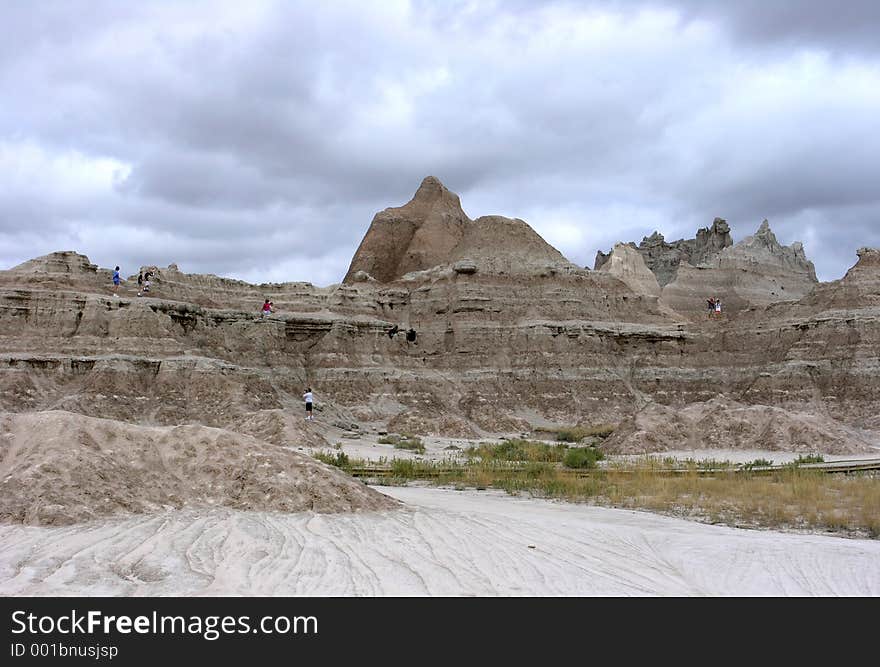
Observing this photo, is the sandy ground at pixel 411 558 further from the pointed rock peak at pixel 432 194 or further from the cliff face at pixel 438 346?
the pointed rock peak at pixel 432 194

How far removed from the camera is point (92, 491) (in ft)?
38.3

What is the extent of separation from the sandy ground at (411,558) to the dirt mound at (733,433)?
18.3 m

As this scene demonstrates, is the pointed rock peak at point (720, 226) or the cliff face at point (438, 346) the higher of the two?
the pointed rock peak at point (720, 226)

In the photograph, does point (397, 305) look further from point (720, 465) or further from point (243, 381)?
point (720, 465)

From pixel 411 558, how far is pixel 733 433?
25041mm

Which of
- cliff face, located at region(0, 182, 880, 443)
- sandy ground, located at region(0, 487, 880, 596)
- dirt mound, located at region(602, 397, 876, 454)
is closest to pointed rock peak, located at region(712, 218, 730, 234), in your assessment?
cliff face, located at region(0, 182, 880, 443)

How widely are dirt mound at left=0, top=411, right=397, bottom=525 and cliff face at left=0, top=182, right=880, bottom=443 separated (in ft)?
62.1

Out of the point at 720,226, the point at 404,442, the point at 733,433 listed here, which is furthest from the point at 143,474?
the point at 720,226

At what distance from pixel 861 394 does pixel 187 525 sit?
1693 inches

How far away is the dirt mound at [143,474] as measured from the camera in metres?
11.4

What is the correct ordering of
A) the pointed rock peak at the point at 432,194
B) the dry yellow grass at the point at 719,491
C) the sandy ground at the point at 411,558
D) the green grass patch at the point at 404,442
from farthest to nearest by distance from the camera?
the pointed rock peak at the point at 432,194
the green grass patch at the point at 404,442
the dry yellow grass at the point at 719,491
the sandy ground at the point at 411,558

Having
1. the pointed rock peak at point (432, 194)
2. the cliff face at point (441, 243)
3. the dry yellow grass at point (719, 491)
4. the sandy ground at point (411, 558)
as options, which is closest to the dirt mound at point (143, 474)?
the sandy ground at point (411, 558)

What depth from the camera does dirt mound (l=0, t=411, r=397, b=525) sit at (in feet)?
37.4

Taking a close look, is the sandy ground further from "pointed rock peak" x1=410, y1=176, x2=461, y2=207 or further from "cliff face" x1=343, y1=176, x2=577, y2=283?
"pointed rock peak" x1=410, y1=176, x2=461, y2=207
